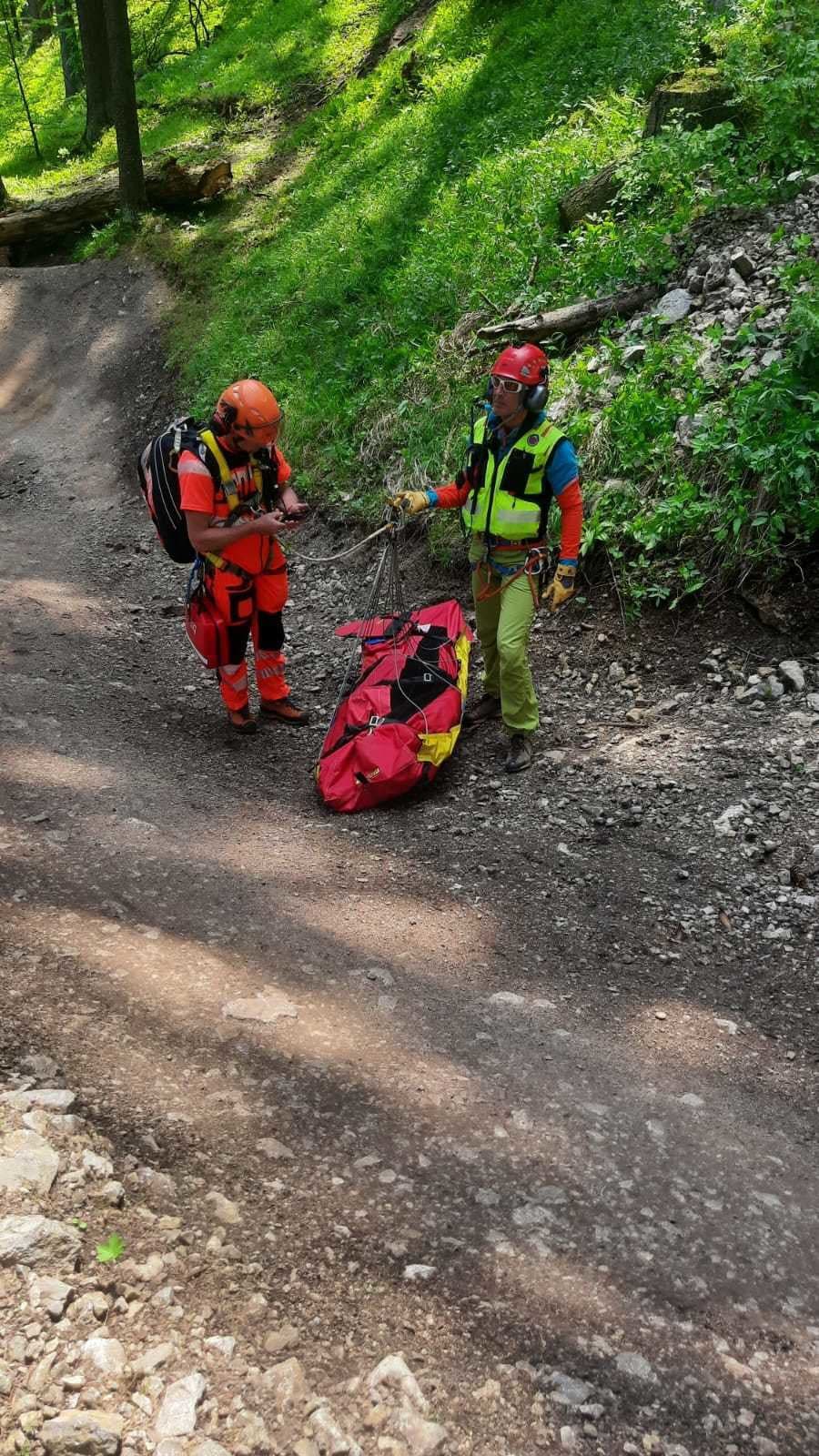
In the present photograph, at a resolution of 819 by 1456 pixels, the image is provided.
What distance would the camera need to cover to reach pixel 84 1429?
2.24 m

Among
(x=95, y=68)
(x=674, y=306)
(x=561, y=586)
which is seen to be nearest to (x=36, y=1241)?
(x=561, y=586)

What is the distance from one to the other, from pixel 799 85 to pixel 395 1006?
9.15 metres

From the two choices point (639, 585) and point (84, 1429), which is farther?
point (639, 585)

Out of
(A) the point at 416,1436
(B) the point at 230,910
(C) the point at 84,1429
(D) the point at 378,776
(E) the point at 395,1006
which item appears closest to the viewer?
(C) the point at 84,1429

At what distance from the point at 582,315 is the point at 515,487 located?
12.4 feet

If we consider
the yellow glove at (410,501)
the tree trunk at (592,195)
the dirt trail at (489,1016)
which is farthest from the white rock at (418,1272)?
the tree trunk at (592,195)

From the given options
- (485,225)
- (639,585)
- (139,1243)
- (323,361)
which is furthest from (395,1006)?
(485,225)

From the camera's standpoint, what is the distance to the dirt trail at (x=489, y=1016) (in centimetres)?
276

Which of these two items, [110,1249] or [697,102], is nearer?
[110,1249]

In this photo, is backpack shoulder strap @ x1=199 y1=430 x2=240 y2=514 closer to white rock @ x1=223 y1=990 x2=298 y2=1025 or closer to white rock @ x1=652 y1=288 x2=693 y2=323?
white rock @ x1=223 y1=990 x2=298 y2=1025

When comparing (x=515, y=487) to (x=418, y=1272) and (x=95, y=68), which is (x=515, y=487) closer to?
Result: (x=418, y=1272)

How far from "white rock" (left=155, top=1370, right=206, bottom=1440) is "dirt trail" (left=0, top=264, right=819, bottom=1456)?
0.75 feet

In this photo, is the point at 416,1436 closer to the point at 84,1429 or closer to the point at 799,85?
the point at 84,1429

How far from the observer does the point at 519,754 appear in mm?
6328
